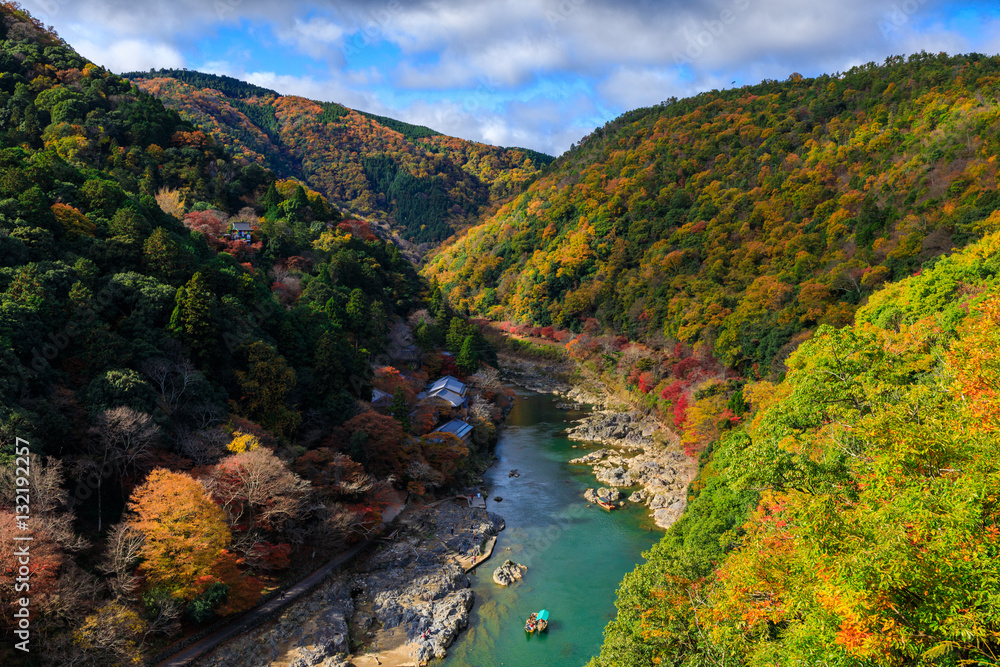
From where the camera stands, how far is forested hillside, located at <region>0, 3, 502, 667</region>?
14.7 meters

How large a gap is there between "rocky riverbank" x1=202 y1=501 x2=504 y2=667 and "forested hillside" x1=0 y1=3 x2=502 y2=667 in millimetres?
1464

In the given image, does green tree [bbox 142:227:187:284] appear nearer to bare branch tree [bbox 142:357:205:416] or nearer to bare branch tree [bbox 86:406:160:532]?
bare branch tree [bbox 142:357:205:416]

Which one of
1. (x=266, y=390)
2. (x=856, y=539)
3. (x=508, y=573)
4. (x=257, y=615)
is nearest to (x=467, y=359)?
(x=266, y=390)

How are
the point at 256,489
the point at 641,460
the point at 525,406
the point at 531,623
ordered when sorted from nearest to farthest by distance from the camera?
1. the point at 256,489
2. the point at 531,623
3. the point at 641,460
4. the point at 525,406

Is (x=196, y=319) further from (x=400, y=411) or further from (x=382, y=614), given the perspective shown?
(x=382, y=614)

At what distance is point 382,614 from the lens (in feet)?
63.1

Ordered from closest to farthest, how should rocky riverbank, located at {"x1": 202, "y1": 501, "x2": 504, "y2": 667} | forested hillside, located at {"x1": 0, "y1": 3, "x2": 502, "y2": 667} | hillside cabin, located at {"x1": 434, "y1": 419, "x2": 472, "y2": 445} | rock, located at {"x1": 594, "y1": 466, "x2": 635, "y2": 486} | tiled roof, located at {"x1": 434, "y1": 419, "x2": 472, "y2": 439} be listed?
forested hillside, located at {"x1": 0, "y1": 3, "x2": 502, "y2": 667}, rocky riverbank, located at {"x1": 202, "y1": 501, "x2": 504, "y2": 667}, rock, located at {"x1": 594, "y1": 466, "x2": 635, "y2": 486}, hillside cabin, located at {"x1": 434, "y1": 419, "x2": 472, "y2": 445}, tiled roof, located at {"x1": 434, "y1": 419, "x2": 472, "y2": 439}

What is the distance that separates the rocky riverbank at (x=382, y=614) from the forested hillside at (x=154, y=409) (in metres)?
1.46

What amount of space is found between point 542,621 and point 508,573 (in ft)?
10.1

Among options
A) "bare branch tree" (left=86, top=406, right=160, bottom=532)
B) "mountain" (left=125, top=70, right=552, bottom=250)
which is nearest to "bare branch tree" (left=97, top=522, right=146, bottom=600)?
"bare branch tree" (left=86, top=406, right=160, bottom=532)

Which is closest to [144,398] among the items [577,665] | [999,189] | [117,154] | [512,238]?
[577,665]

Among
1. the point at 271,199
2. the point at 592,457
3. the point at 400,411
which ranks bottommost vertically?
the point at 592,457

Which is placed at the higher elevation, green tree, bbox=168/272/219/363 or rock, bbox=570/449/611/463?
green tree, bbox=168/272/219/363

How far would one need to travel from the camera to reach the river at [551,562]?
59.7ft
